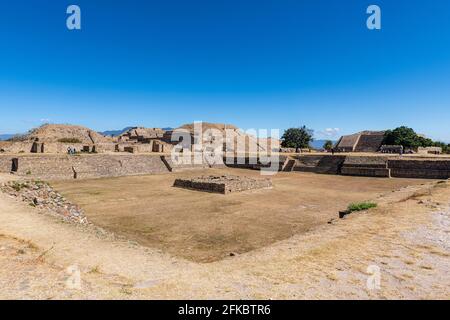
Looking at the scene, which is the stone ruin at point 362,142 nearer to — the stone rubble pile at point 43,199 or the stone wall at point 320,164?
the stone wall at point 320,164

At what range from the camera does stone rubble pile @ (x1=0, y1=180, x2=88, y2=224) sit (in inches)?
470

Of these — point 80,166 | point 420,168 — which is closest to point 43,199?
point 80,166

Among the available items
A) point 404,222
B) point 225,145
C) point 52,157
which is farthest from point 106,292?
point 225,145

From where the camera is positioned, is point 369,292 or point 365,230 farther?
point 365,230

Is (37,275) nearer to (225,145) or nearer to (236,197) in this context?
(236,197)

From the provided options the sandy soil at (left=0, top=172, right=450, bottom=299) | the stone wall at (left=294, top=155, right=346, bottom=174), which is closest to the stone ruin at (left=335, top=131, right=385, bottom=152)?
the stone wall at (left=294, top=155, right=346, bottom=174)

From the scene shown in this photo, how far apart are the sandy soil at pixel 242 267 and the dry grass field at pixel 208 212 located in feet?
7.09

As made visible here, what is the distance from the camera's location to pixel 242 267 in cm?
589

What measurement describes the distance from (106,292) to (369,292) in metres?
4.01

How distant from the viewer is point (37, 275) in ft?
16.6

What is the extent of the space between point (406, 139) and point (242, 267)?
155ft

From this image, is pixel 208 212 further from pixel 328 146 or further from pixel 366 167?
pixel 328 146

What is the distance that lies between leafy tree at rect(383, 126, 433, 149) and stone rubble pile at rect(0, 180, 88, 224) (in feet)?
150

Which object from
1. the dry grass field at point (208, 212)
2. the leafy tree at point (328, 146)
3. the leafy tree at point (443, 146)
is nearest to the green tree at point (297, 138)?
the leafy tree at point (328, 146)
